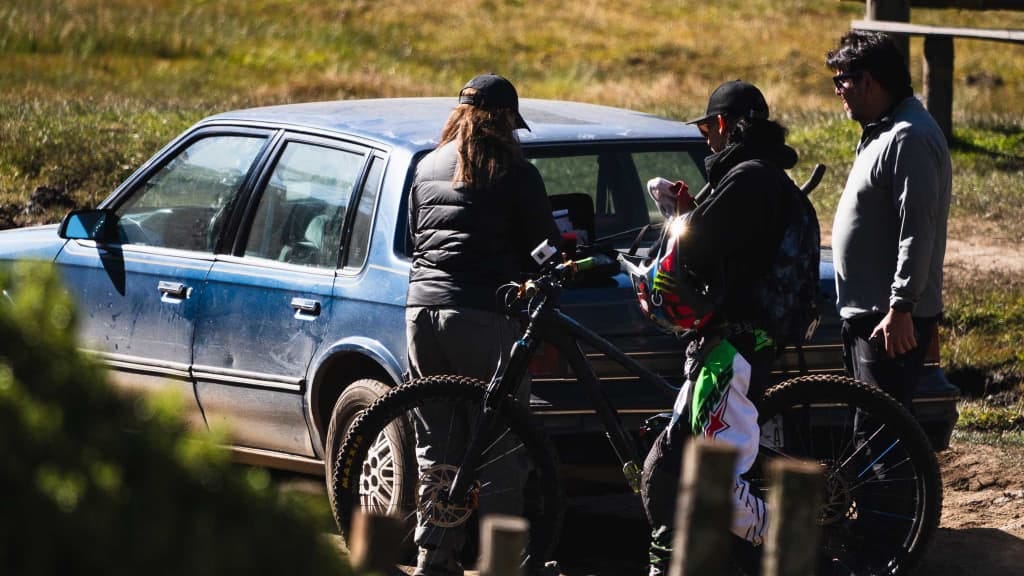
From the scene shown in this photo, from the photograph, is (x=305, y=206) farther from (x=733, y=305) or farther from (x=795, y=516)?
(x=795, y=516)

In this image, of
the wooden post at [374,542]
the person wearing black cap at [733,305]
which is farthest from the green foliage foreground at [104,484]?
the person wearing black cap at [733,305]

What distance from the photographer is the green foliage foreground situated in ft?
6.23

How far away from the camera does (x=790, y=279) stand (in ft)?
16.8

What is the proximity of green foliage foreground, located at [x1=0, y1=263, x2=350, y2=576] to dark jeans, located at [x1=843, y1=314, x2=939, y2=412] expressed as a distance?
3536mm

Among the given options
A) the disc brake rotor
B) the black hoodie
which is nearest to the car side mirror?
the disc brake rotor

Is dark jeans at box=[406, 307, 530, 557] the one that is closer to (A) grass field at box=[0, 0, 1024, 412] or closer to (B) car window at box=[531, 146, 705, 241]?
(B) car window at box=[531, 146, 705, 241]

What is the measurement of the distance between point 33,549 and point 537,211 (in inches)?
142

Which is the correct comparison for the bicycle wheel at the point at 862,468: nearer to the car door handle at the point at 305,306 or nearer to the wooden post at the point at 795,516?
the car door handle at the point at 305,306

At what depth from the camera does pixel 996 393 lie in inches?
348

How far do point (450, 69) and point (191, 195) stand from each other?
24864mm

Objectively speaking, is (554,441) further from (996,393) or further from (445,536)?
(996,393)

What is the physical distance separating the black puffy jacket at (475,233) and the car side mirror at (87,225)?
6.29 ft

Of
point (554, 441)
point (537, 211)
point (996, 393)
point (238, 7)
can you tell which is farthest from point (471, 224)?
point (238, 7)

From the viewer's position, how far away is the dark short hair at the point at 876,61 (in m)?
5.46
